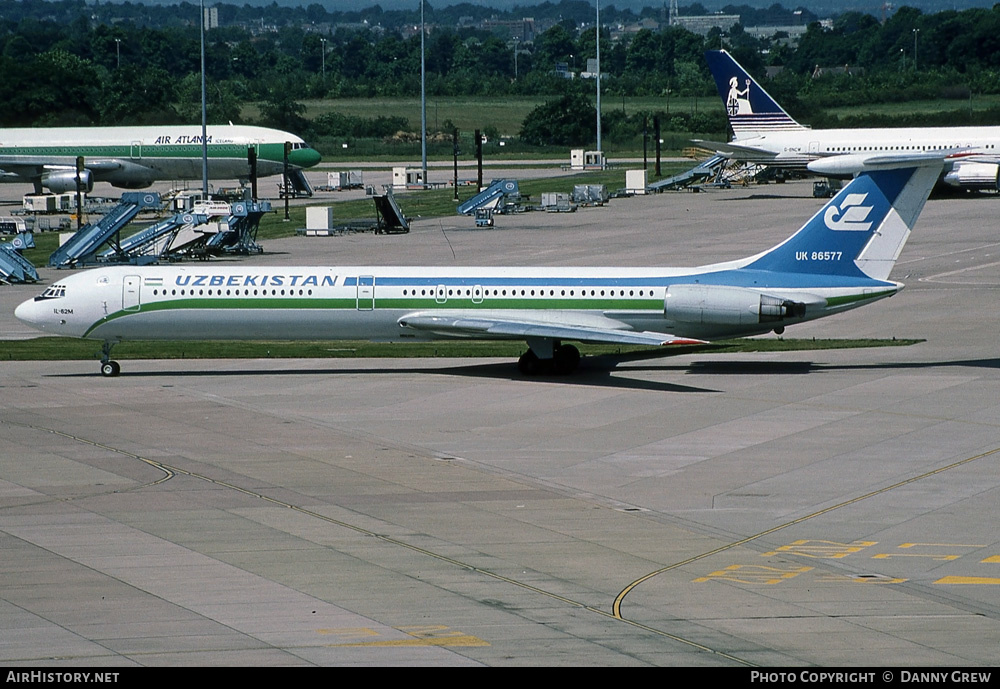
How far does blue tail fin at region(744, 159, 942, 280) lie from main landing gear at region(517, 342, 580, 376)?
22.1 ft

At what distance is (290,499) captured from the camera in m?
26.5

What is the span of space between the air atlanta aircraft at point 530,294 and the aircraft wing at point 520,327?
0.17ft

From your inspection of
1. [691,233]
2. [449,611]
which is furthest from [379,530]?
[691,233]

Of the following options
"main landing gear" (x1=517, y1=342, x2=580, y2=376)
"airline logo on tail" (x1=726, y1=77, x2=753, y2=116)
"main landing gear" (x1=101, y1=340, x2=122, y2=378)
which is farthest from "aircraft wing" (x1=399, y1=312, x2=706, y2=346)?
"airline logo on tail" (x1=726, y1=77, x2=753, y2=116)

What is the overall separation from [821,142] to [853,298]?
192 feet

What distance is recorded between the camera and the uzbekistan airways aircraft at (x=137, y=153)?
3841 inches

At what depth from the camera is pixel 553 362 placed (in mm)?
40156

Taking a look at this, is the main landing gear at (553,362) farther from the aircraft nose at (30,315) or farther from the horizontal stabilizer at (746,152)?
the horizontal stabilizer at (746,152)

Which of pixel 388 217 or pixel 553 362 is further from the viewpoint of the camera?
pixel 388 217

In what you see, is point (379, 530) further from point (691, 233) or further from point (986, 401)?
point (691, 233)

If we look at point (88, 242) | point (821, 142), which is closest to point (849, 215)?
point (88, 242)

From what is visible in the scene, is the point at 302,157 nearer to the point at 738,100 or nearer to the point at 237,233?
the point at 237,233

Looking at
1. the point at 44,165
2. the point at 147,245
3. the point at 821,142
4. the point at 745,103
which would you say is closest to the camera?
the point at 147,245

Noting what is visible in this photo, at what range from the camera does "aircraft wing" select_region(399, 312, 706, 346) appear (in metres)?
38.2
